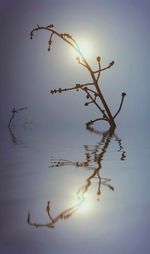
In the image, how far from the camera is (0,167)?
97 cm

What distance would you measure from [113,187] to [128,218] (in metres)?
0.19

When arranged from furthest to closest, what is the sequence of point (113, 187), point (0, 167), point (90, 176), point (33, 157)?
point (33, 157), point (0, 167), point (90, 176), point (113, 187)

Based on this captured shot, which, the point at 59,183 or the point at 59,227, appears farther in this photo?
the point at 59,183

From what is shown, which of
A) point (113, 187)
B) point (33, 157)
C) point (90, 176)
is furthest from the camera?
point (33, 157)

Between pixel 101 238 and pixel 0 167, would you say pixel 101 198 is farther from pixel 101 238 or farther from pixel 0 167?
pixel 0 167

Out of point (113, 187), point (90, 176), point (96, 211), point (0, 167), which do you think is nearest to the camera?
point (96, 211)

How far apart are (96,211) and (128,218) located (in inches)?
1.9

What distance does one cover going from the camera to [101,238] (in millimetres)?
436

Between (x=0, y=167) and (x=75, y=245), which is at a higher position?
(x=0, y=167)

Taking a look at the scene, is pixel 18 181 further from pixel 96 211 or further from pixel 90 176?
pixel 96 211

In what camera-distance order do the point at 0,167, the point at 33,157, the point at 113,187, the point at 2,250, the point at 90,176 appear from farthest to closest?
the point at 33,157
the point at 0,167
the point at 90,176
the point at 113,187
the point at 2,250

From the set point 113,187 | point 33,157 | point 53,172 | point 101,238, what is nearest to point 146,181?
point 113,187

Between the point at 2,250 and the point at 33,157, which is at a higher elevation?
the point at 33,157

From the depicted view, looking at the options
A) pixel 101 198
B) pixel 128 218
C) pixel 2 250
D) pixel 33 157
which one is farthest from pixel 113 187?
pixel 33 157
